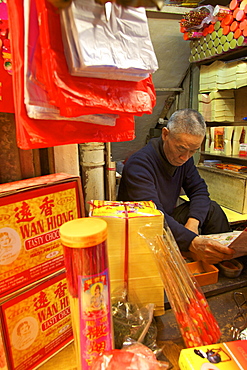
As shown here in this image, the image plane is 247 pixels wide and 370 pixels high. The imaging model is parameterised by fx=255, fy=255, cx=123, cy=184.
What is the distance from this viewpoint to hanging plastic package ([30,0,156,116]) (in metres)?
0.57

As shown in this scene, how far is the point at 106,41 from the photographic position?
A: 0.58 metres

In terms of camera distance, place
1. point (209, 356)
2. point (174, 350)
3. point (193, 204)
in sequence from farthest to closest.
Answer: point (193, 204) → point (174, 350) → point (209, 356)

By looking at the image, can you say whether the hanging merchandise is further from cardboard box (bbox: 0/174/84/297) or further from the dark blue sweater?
the dark blue sweater

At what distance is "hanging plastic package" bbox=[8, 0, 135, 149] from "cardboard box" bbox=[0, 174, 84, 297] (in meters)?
0.15

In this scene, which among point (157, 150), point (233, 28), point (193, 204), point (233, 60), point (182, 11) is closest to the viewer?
point (157, 150)

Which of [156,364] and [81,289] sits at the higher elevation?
[81,289]

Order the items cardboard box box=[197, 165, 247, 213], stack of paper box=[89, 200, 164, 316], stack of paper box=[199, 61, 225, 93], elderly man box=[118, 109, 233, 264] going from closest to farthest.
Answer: stack of paper box=[89, 200, 164, 316] → elderly man box=[118, 109, 233, 264] → cardboard box box=[197, 165, 247, 213] → stack of paper box=[199, 61, 225, 93]

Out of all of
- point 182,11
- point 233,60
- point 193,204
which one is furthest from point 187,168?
point 182,11

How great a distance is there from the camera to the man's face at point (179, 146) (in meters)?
1.65

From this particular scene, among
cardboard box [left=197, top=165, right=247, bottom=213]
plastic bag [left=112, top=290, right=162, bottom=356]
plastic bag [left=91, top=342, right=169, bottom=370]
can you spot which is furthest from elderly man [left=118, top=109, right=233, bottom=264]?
plastic bag [left=91, top=342, right=169, bottom=370]

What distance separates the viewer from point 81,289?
2.04 feet

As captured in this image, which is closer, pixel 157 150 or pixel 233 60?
pixel 157 150

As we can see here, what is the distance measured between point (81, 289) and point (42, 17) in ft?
2.08

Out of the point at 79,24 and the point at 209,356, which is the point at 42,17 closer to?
the point at 79,24
